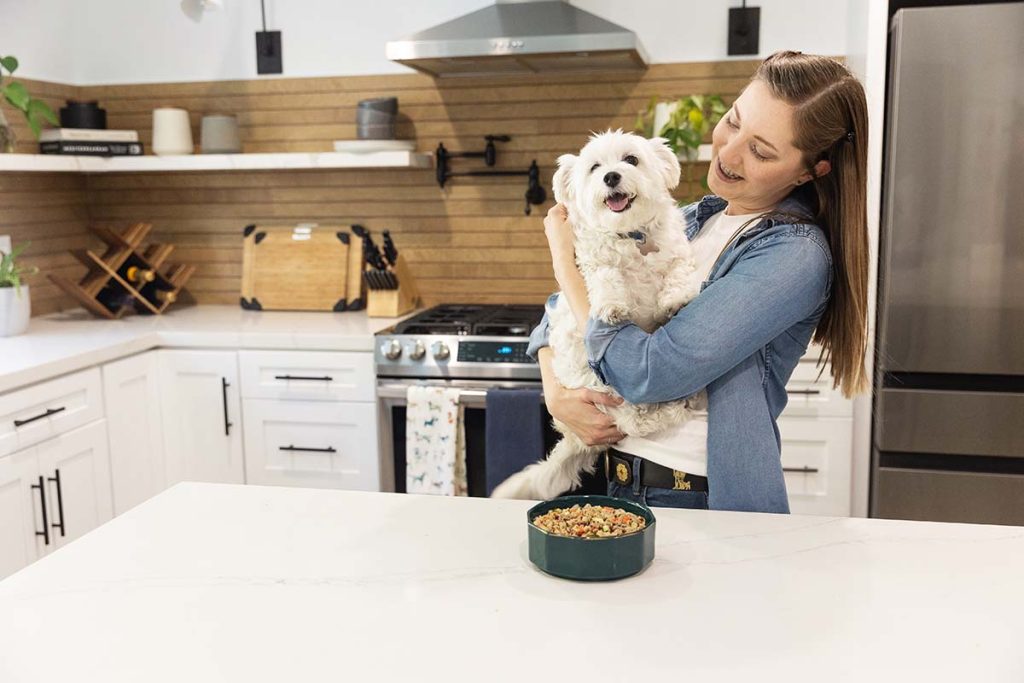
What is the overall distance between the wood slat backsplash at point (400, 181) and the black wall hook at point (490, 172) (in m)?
0.03

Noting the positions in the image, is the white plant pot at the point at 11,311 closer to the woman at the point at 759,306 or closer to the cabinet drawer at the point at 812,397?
the woman at the point at 759,306

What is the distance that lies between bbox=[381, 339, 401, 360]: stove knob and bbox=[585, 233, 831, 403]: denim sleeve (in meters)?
1.65

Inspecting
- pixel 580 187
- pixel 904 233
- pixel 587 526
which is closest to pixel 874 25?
pixel 904 233

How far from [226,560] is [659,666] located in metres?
0.62

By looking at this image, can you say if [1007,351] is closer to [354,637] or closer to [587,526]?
[587,526]

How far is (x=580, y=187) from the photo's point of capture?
156 centimetres

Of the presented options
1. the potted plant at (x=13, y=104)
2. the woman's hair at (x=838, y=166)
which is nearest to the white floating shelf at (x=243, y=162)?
the potted plant at (x=13, y=104)

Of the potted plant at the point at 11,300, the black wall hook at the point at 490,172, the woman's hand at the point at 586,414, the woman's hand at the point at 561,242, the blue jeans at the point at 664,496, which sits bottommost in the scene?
the blue jeans at the point at 664,496

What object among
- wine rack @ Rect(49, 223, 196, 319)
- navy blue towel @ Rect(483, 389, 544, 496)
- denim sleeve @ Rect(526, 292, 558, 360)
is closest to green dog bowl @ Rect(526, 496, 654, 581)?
denim sleeve @ Rect(526, 292, 558, 360)

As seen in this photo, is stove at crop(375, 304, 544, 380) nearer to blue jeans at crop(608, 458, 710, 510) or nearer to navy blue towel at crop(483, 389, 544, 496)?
navy blue towel at crop(483, 389, 544, 496)

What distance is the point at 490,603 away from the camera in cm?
110

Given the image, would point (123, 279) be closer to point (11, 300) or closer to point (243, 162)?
point (11, 300)

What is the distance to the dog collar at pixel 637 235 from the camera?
1594 millimetres

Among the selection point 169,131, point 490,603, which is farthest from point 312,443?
point 490,603
